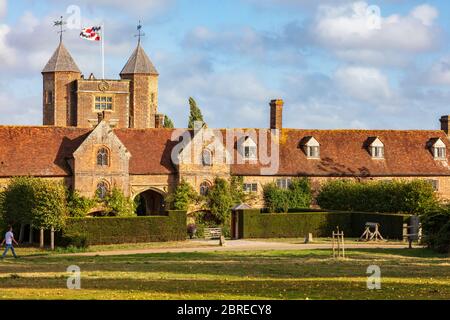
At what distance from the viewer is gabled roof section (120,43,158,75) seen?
11085 centimetres

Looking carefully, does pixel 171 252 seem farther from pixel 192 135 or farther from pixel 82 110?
pixel 82 110

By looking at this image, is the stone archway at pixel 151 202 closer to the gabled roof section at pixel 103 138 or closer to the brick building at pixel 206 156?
the brick building at pixel 206 156

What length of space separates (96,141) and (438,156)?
28.1 meters

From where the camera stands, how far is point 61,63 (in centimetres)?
10788

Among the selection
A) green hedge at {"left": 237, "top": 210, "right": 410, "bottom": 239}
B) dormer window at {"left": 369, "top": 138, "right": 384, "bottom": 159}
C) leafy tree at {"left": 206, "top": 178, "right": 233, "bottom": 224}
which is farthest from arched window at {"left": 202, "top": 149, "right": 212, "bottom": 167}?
dormer window at {"left": 369, "top": 138, "right": 384, "bottom": 159}

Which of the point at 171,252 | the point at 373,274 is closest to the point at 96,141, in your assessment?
the point at 171,252

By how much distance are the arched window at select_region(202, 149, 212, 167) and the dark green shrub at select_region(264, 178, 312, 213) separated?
5.01 m

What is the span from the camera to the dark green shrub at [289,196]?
77.9 m

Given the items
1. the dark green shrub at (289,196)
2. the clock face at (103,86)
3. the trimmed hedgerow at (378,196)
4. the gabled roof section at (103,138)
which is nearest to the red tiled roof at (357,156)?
the dark green shrub at (289,196)

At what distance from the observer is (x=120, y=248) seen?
60781 mm

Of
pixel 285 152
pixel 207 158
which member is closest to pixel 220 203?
pixel 207 158

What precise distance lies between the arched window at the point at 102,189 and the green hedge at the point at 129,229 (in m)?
7.92

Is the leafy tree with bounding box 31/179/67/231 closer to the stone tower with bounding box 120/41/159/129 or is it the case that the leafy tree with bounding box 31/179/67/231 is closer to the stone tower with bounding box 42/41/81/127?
the stone tower with bounding box 42/41/81/127

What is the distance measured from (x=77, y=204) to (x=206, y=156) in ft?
35.1
